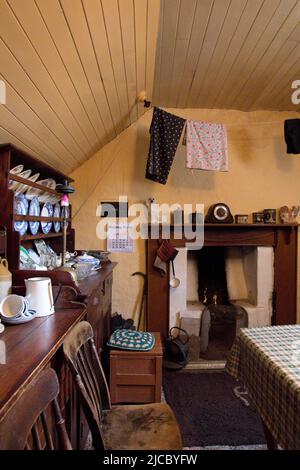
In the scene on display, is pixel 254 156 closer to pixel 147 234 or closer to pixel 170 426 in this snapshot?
pixel 147 234

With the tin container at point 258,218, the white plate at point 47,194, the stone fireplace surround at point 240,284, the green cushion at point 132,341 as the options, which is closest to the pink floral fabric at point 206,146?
the tin container at point 258,218

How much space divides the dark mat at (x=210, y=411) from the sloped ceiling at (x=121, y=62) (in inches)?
78.2

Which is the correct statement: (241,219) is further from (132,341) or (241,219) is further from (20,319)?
(20,319)

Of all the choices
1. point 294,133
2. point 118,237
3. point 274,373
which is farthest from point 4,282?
point 294,133

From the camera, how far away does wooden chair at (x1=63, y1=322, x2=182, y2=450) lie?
99 cm

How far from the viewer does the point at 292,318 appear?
2.79 meters

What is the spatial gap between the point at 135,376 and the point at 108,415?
2.04 feet

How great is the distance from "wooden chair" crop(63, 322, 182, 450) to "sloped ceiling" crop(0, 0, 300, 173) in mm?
1060

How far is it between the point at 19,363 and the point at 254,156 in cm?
280

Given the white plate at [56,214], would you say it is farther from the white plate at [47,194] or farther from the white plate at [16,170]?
the white plate at [16,170]

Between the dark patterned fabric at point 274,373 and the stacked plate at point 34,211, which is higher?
the stacked plate at point 34,211

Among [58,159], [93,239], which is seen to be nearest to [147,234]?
[93,239]

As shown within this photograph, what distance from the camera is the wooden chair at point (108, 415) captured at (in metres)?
0.99

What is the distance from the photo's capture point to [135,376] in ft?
5.95
